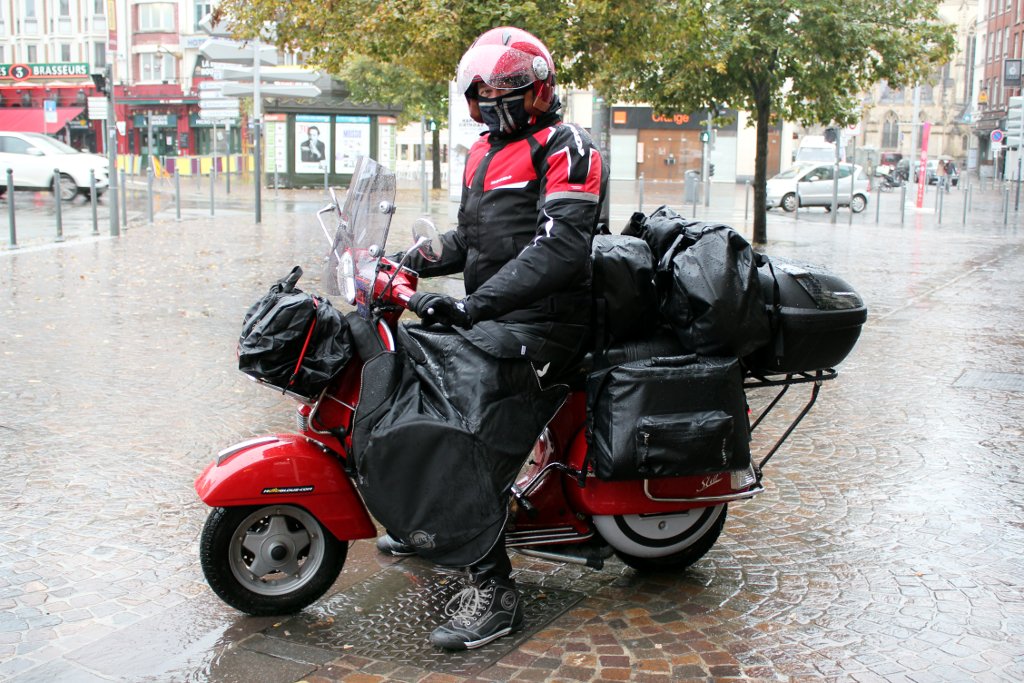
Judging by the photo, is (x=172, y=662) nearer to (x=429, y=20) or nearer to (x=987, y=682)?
(x=987, y=682)

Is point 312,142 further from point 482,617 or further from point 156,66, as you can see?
point 156,66

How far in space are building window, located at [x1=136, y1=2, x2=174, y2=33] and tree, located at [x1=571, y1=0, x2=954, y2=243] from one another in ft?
196

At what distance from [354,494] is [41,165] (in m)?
26.2

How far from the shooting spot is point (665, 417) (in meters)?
3.70

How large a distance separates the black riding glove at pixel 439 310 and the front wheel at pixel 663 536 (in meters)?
1.00

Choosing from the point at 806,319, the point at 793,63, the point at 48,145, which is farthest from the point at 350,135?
the point at 806,319

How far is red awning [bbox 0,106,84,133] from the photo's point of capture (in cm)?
5662

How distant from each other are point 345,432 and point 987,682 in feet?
7.18

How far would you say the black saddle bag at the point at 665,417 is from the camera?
12.1 ft

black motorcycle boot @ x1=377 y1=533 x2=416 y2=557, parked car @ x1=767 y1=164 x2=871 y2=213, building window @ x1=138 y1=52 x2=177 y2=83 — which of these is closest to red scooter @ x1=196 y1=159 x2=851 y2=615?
black motorcycle boot @ x1=377 y1=533 x2=416 y2=557

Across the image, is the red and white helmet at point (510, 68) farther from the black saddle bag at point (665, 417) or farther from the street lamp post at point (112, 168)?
the street lamp post at point (112, 168)

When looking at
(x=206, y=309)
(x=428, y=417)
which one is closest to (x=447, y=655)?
(x=428, y=417)

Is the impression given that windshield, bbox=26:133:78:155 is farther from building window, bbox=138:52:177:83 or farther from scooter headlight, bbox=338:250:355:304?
building window, bbox=138:52:177:83

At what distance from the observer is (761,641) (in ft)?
12.5
